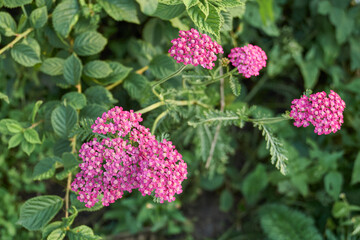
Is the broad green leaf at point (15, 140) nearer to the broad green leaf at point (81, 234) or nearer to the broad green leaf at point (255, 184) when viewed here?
the broad green leaf at point (81, 234)

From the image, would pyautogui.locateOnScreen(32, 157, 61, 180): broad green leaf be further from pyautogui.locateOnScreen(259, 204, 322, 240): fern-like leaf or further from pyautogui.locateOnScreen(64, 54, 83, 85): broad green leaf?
pyautogui.locateOnScreen(259, 204, 322, 240): fern-like leaf

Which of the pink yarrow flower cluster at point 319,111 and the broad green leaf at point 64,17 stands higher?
the broad green leaf at point 64,17

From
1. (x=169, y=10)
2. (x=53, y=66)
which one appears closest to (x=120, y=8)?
(x=169, y=10)

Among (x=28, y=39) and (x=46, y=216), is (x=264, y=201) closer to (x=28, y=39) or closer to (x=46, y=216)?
(x=46, y=216)

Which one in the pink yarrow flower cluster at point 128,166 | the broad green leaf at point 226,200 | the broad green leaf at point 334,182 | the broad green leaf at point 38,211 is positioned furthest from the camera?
the broad green leaf at point 226,200

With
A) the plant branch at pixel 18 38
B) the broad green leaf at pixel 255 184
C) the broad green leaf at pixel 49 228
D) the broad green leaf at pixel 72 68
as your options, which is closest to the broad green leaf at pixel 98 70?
the broad green leaf at pixel 72 68

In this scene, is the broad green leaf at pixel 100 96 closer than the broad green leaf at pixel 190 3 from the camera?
No

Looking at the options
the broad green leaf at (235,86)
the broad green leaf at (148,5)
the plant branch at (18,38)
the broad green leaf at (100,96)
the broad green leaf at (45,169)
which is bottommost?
the broad green leaf at (45,169)
